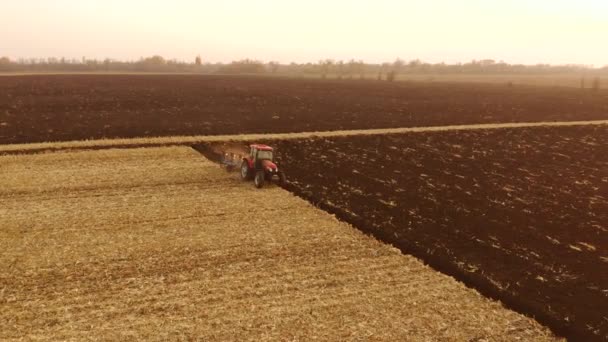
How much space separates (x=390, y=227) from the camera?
16156 mm

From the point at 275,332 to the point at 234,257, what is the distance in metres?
3.89

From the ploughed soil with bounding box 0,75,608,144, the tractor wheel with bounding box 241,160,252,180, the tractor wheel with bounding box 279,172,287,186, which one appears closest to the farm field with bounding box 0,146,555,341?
the tractor wheel with bounding box 279,172,287,186

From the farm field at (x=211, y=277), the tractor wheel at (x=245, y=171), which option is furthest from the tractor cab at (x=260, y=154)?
the farm field at (x=211, y=277)

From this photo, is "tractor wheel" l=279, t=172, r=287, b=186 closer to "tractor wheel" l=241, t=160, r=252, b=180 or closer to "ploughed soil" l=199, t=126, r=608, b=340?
"ploughed soil" l=199, t=126, r=608, b=340

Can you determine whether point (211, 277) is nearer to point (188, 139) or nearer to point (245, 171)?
point (245, 171)

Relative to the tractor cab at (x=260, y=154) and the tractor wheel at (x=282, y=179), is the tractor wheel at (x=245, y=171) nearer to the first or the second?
the tractor cab at (x=260, y=154)

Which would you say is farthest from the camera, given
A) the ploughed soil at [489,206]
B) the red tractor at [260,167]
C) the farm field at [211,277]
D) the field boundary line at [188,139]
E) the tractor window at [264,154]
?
the field boundary line at [188,139]

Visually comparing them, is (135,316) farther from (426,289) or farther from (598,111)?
(598,111)

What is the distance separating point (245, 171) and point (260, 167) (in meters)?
1.11

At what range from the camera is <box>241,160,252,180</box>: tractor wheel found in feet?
69.4

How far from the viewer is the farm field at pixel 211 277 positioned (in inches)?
391

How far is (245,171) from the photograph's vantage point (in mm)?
21328

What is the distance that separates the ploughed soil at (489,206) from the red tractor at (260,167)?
1.27 m

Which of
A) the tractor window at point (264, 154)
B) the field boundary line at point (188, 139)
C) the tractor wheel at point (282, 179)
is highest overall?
the tractor window at point (264, 154)
